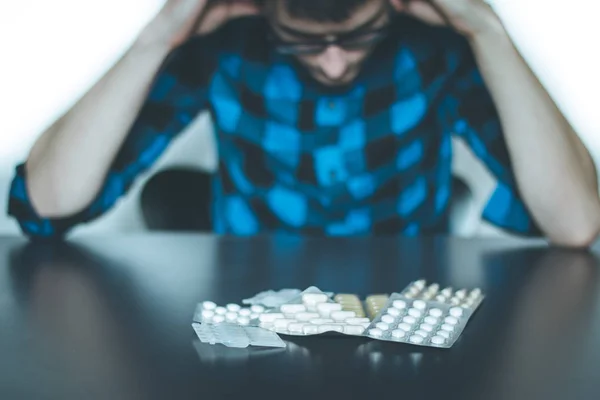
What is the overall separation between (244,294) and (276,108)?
0.69 meters

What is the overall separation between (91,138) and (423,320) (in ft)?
2.47

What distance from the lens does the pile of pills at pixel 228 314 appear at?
→ 54 cm

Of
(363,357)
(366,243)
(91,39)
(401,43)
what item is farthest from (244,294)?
(91,39)

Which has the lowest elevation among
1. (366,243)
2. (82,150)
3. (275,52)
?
(366,243)

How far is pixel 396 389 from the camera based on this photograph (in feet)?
1.37

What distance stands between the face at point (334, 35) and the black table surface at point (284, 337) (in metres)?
0.32

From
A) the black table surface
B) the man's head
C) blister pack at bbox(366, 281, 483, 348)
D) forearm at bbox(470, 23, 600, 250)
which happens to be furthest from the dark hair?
blister pack at bbox(366, 281, 483, 348)

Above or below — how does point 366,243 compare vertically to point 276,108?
below

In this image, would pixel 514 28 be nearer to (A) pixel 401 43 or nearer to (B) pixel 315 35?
(A) pixel 401 43

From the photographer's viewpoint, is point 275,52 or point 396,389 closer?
point 396,389

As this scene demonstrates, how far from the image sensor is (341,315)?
54 centimetres

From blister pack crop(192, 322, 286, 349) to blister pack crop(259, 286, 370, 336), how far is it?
17 mm

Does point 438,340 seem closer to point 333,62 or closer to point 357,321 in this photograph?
point 357,321

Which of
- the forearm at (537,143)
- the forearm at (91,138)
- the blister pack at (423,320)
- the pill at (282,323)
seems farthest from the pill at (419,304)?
the forearm at (91,138)
